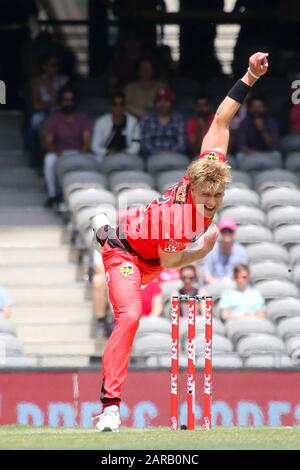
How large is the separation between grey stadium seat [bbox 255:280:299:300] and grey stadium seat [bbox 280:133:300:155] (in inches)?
134

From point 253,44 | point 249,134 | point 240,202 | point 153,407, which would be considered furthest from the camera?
point 253,44

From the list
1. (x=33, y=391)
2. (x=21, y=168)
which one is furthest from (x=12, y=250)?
(x=33, y=391)

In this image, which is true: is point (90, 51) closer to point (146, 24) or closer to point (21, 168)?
point (146, 24)

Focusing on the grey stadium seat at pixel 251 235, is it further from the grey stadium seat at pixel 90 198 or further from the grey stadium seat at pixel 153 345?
the grey stadium seat at pixel 153 345

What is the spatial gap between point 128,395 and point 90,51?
860 centimetres

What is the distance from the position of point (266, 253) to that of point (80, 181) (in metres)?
2.41

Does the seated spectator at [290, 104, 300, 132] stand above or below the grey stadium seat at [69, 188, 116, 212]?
above

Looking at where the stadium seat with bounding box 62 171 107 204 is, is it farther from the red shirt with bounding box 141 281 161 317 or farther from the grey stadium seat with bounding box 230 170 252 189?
the red shirt with bounding box 141 281 161 317

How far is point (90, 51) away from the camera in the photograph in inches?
832

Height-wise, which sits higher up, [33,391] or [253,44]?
[253,44]

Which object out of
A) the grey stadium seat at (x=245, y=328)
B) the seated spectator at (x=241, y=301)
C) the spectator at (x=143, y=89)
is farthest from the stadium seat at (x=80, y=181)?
the grey stadium seat at (x=245, y=328)

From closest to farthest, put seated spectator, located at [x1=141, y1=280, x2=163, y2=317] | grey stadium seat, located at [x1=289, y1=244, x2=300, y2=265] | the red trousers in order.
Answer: the red trousers → seated spectator, located at [x1=141, y1=280, x2=163, y2=317] → grey stadium seat, located at [x1=289, y1=244, x2=300, y2=265]

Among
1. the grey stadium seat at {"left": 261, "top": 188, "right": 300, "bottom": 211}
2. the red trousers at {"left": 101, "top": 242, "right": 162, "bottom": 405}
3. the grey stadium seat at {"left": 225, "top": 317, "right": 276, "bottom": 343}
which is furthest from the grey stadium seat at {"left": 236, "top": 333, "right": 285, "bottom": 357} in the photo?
the red trousers at {"left": 101, "top": 242, "right": 162, "bottom": 405}

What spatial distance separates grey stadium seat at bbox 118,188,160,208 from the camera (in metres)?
16.5
